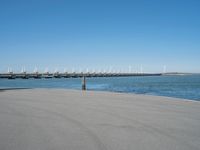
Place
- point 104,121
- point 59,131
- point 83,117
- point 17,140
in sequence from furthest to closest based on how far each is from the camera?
point 83,117
point 104,121
point 59,131
point 17,140

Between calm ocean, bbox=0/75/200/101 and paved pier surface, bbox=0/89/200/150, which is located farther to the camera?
calm ocean, bbox=0/75/200/101

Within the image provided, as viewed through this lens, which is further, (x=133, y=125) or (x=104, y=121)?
(x=104, y=121)

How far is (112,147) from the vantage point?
18.7ft

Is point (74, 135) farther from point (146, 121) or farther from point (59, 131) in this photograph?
point (146, 121)

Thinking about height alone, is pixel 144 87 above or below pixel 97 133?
below

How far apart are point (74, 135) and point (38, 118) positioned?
2920mm

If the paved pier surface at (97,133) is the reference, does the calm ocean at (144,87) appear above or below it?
below

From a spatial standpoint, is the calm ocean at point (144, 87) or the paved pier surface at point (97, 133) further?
the calm ocean at point (144, 87)

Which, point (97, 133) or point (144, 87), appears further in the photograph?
point (144, 87)

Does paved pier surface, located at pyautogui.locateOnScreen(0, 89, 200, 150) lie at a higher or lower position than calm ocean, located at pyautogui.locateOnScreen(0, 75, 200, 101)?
higher

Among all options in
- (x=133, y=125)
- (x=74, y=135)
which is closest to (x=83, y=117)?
(x=133, y=125)

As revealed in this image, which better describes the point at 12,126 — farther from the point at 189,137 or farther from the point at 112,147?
the point at 189,137

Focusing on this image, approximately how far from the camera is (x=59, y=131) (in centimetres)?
721

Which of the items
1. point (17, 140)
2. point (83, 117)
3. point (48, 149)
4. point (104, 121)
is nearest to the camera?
point (48, 149)
